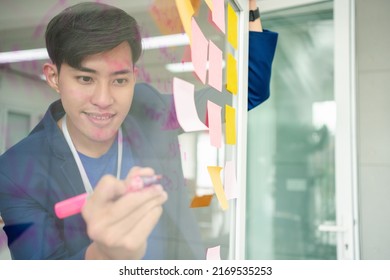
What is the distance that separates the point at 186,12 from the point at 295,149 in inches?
47.3

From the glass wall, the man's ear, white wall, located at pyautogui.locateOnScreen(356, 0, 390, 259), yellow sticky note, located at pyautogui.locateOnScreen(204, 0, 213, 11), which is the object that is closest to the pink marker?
the man's ear

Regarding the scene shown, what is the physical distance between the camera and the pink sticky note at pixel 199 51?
587mm

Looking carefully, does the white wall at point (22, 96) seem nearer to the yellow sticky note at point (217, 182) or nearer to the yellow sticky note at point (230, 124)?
the yellow sticky note at point (217, 182)

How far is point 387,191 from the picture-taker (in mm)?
1269

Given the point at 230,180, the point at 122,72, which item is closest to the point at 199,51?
the point at 122,72

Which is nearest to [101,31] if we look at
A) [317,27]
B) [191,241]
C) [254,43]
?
[191,241]

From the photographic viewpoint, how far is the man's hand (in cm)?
37

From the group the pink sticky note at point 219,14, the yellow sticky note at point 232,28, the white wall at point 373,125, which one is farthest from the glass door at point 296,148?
the pink sticky note at point 219,14

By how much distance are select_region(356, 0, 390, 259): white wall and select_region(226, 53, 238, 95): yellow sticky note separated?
66 cm

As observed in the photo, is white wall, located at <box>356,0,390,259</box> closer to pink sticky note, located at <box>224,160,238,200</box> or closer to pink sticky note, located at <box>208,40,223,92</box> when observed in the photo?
pink sticky note, located at <box>224,160,238,200</box>

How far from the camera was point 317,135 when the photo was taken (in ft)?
5.05

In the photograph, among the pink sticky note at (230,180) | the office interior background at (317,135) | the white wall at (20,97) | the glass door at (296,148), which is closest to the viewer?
the white wall at (20,97)

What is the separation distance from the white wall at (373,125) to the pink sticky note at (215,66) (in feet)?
2.60
